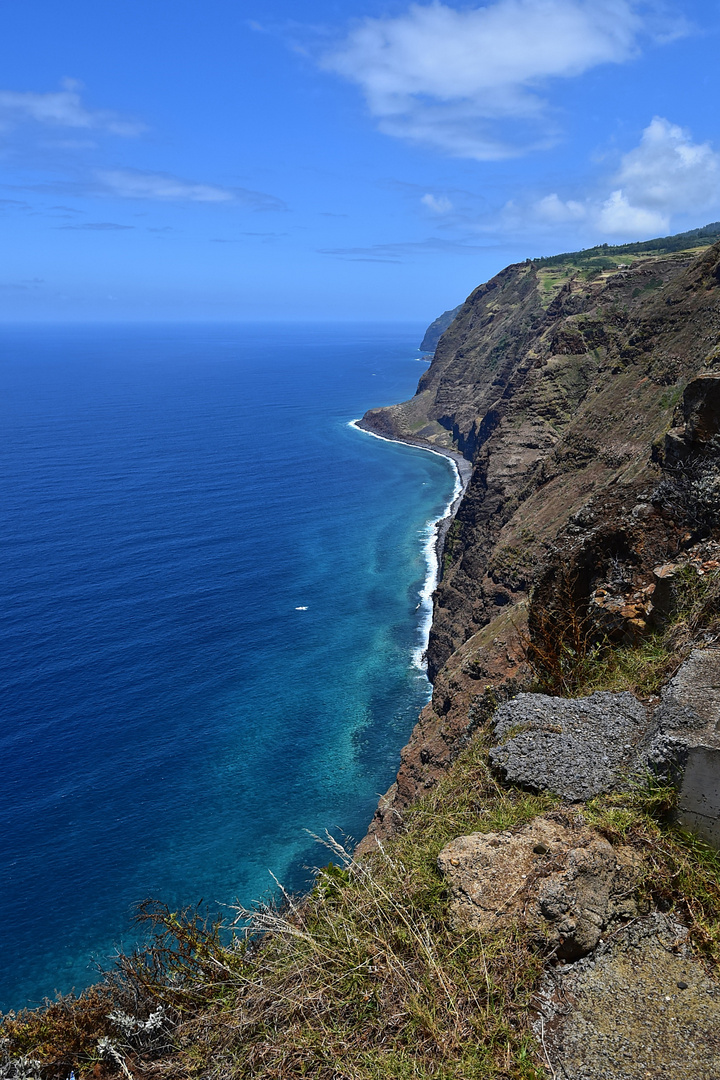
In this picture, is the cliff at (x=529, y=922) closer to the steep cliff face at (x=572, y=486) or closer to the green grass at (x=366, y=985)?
the green grass at (x=366, y=985)

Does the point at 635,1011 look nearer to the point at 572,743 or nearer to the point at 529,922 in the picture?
the point at 529,922

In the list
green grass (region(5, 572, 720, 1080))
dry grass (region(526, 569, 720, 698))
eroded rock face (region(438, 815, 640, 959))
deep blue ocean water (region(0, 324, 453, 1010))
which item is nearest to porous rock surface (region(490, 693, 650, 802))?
green grass (region(5, 572, 720, 1080))

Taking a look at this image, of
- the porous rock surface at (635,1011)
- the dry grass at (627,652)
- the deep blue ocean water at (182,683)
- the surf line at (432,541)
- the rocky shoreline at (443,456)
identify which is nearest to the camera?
the porous rock surface at (635,1011)

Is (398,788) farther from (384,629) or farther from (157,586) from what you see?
(157,586)

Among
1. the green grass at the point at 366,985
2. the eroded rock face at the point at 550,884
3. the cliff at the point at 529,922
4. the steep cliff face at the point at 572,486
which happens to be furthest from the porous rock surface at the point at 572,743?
the steep cliff face at the point at 572,486

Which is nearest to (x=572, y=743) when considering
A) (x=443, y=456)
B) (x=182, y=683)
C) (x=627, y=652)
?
(x=627, y=652)

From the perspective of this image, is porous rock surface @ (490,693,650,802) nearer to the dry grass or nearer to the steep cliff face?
the dry grass

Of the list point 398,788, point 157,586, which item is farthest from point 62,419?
point 398,788
